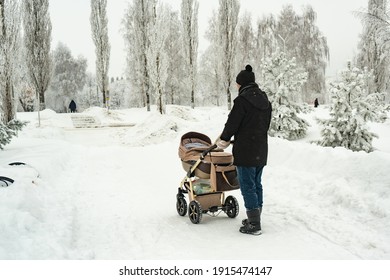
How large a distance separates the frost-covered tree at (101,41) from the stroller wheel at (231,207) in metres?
26.6

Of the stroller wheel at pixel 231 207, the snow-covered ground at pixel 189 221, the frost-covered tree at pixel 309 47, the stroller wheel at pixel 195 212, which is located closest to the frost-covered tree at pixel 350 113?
the snow-covered ground at pixel 189 221

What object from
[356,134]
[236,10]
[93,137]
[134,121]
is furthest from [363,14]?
[134,121]

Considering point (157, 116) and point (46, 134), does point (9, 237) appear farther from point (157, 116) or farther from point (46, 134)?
point (157, 116)

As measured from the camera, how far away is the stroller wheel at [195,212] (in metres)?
4.61

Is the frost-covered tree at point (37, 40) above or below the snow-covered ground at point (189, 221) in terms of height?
above

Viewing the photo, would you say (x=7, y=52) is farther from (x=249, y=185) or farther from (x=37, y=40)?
(x=249, y=185)

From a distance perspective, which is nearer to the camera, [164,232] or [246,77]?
[246,77]

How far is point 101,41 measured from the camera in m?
29.8

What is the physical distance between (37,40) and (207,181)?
75.7 feet

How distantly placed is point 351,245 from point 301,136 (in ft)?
35.3

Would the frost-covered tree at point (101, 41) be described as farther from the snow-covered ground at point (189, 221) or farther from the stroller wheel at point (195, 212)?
the stroller wheel at point (195, 212)

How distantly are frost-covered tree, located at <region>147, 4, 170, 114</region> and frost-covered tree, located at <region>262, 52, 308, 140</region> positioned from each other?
37.3ft

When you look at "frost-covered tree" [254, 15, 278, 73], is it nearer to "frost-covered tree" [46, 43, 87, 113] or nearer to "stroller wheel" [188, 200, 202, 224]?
"frost-covered tree" [46, 43, 87, 113]

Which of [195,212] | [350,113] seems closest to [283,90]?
[350,113]
